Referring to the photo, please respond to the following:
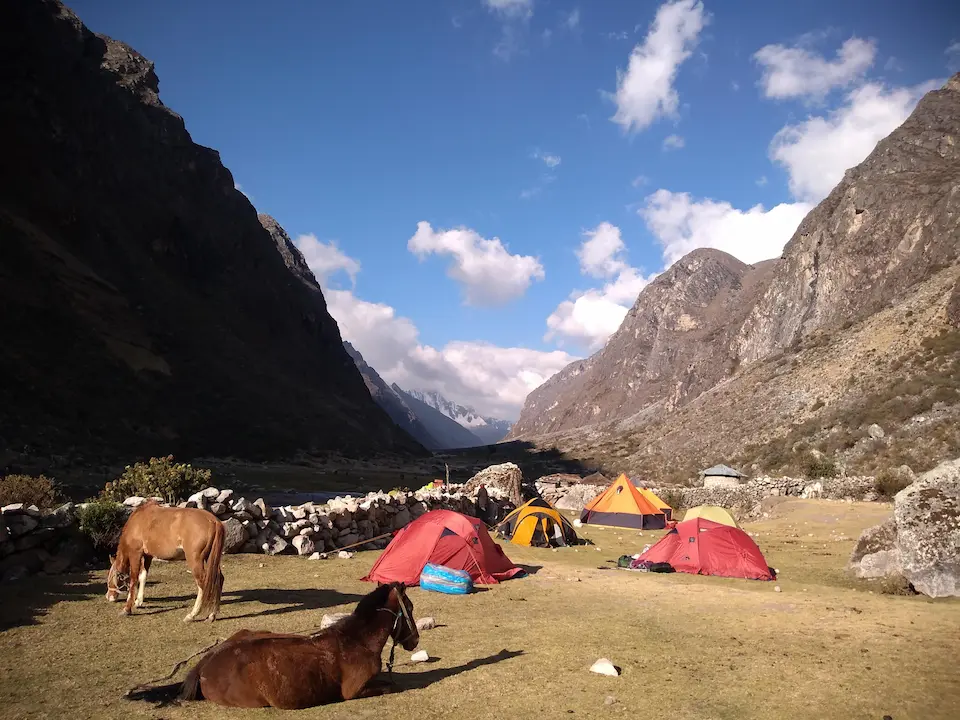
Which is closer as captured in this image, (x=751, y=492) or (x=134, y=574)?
(x=134, y=574)

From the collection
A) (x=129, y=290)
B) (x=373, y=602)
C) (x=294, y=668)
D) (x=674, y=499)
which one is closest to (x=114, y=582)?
(x=294, y=668)

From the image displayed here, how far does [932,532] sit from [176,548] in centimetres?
1285

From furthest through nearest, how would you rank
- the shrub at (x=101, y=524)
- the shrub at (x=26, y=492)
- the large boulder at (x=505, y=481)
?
the large boulder at (x=505, y=481)
the shrub at (x=26, y=492)
the shrub at (x=101, y=524)

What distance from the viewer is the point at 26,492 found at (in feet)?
48.0

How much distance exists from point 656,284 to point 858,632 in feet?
649

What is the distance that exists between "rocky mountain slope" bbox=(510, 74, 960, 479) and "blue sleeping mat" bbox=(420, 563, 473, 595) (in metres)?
27.8

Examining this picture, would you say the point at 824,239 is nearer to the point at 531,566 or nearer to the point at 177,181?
the point at 531,566

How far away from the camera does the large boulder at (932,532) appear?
35.2ft

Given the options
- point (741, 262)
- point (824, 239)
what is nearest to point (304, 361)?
point (824, 239)

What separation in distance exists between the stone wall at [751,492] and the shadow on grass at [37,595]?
25.3 metres

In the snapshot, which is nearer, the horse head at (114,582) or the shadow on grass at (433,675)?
the shadow on grass at (433,675)

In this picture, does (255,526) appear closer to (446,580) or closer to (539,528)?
(446,580)

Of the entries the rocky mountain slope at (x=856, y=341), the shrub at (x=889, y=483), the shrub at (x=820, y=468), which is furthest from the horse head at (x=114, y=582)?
the shrub at (x=820, y=468)

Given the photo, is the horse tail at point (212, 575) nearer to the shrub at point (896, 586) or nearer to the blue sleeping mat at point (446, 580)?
the blue sleeping mat at point (446, 580)
